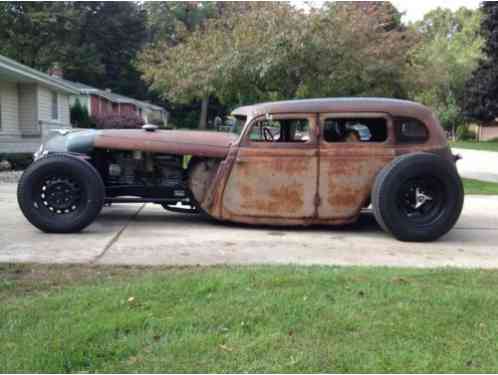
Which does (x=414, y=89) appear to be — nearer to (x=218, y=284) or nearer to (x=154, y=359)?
(x=218, y=284)

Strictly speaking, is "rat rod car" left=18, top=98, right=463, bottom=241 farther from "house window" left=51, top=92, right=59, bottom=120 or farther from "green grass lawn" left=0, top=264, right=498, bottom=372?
"house window" left=51, top=92, right=59, bottom=120

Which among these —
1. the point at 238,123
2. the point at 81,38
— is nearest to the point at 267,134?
the point at 238,123

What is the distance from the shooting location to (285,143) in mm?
6773

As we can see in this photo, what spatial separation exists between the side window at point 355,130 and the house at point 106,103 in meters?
23.8

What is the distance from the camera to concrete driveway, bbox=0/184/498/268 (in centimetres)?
547

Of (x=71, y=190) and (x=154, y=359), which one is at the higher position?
(x=71, y=190)

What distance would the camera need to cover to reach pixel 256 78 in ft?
44.6

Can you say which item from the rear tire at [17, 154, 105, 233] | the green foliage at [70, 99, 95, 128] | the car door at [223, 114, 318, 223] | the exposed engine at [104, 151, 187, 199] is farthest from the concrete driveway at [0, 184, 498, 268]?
the green foliage at [70, 99, 95, 128]

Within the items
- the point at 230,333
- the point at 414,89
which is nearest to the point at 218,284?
the point at 230,333

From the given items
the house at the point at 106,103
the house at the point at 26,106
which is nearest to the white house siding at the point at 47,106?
the house at the point at 26,106

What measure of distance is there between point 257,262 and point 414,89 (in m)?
12.7

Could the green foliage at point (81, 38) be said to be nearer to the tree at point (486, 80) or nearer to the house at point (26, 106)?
the house at point (26, 106)

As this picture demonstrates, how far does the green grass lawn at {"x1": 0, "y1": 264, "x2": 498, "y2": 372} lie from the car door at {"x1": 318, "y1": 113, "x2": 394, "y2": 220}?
6.56 feet

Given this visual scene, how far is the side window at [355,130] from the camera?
22.5 ft
